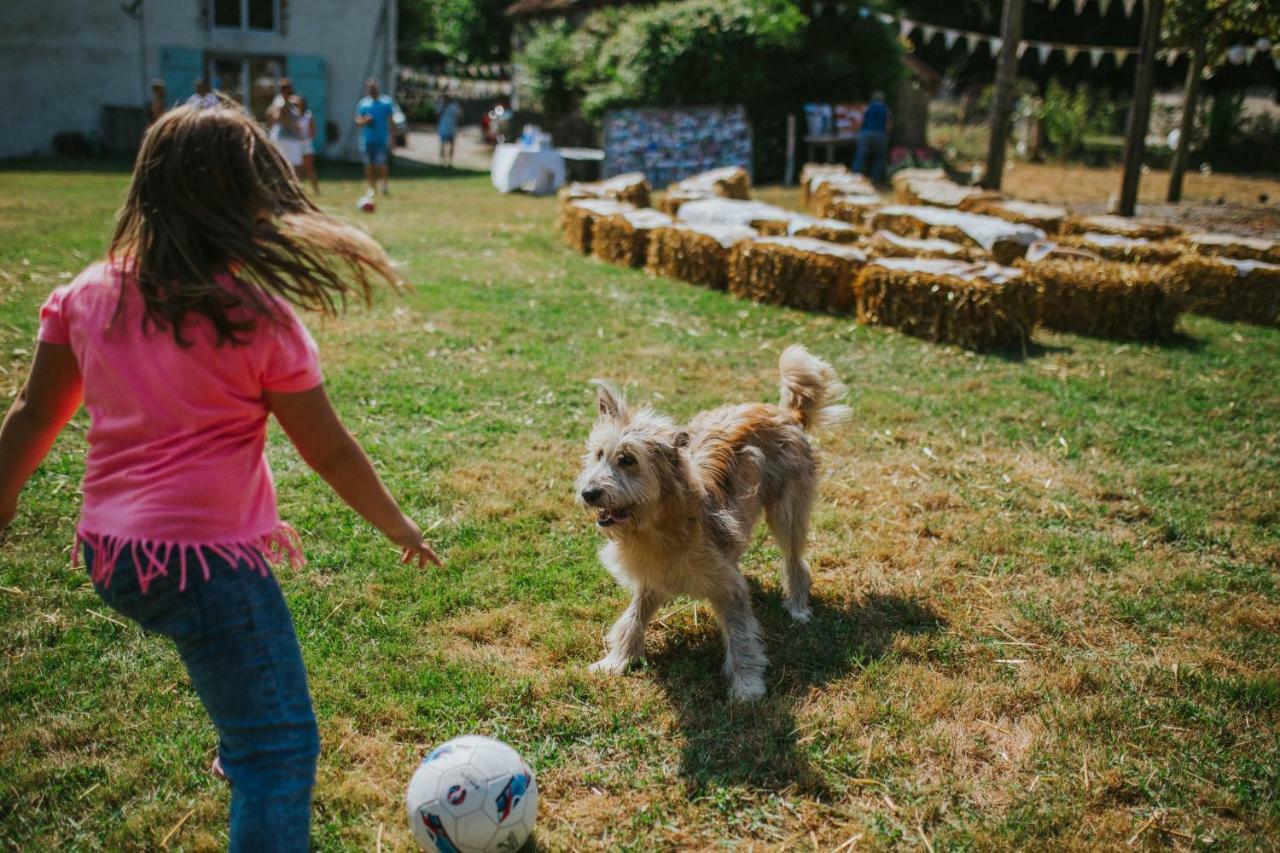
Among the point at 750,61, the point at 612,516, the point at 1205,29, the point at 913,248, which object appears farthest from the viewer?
the point at 750,61

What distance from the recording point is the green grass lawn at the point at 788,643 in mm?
3334

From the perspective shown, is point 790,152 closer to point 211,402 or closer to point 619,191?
point 619,191

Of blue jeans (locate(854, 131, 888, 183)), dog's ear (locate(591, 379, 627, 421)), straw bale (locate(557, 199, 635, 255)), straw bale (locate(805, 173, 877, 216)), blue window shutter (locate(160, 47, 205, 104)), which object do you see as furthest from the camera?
blue window shutter (locate(160, 47, 205, 104))

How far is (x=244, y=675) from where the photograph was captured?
229cm

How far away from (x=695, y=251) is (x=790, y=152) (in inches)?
582

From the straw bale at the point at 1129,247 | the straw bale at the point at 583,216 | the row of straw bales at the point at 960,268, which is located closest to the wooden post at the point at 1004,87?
the row of straw bales at the point at 960,268

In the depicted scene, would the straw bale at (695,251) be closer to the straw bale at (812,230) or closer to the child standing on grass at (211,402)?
the straw bale at (812,230)

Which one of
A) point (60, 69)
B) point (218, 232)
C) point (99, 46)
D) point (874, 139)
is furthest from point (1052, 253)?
point (60, 69)

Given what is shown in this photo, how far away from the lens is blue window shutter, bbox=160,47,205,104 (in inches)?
1096

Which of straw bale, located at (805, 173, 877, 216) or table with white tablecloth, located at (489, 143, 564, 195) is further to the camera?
table with white tablecloth, located at (489, 143, 564, 195)

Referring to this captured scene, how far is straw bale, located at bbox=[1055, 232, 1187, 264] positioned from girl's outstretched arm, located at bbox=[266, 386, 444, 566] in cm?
1194

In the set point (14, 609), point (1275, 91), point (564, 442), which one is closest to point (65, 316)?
point (14, 609)

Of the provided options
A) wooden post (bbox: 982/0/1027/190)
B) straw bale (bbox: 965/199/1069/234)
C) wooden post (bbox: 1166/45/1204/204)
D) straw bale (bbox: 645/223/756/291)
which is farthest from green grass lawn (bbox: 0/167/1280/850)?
wooden post (bbox: 1166/45/1204/204)

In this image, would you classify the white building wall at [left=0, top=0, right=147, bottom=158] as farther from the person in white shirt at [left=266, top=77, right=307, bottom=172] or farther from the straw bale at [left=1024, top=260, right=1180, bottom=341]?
the straw bale at [left=1024, top=260, right=1180, bottom=341]
